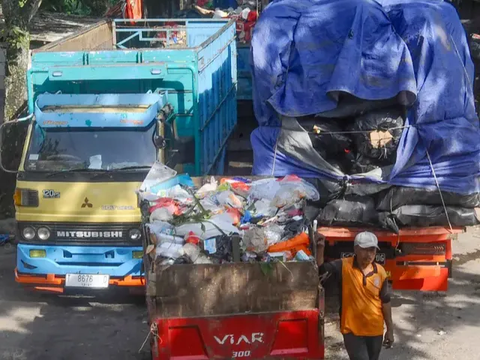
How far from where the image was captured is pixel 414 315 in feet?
27.7

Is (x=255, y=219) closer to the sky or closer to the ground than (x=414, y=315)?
closer to the sky

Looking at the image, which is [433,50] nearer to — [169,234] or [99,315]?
[169,234]

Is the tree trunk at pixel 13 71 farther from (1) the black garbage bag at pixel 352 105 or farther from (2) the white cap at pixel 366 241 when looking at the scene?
(2) the white cap at pixel 366 241

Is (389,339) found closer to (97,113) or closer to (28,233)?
(97,113)

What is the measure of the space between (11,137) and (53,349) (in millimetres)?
4696

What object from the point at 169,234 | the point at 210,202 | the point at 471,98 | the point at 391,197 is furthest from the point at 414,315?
the point at 169,234

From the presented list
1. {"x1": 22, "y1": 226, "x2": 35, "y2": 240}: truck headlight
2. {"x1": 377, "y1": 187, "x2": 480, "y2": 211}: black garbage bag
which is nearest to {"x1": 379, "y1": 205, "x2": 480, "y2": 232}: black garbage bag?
{"x1": 377, "y1": 187, "x2": 480, "y2": 211}: black garbage bag

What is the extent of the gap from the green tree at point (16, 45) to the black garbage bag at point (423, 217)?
6.15 m

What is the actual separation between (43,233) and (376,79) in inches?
145

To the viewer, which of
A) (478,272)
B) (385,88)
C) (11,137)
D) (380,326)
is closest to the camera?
(380,326)

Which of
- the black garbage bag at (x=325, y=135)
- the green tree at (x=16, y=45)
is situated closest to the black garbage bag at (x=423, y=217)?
the black garbage bag at (x=325, y=135)

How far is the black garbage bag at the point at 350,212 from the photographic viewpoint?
25.7 feet

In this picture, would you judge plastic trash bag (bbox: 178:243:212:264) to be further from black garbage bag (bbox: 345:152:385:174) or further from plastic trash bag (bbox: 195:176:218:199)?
black garbage bag (bbox: 345:152:385:174)

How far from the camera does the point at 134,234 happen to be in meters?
8.45
